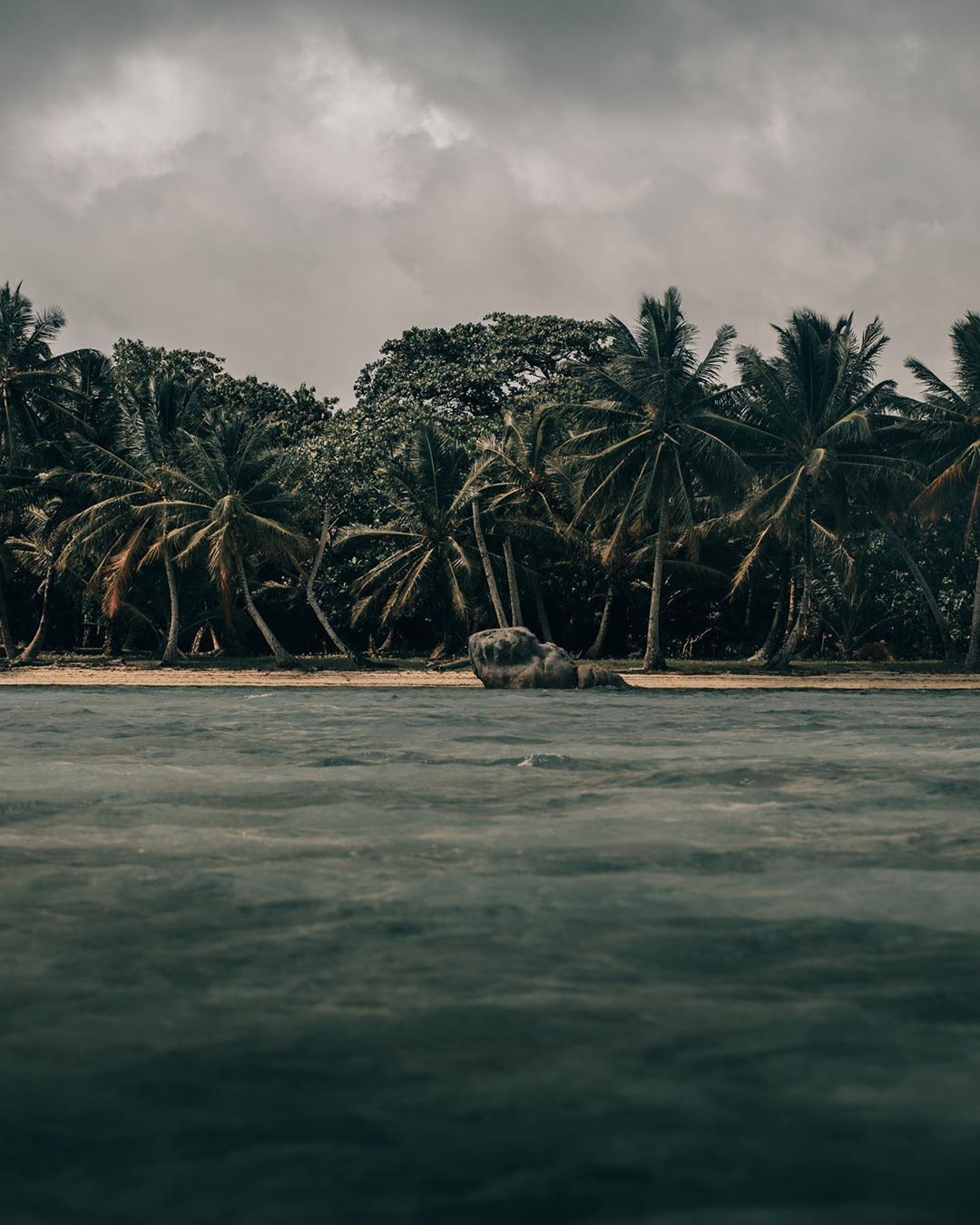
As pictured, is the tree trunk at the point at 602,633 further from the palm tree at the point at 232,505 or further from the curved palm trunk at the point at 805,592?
the palm tree at the point at 232,505

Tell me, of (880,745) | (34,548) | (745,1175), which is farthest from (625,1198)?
(34,548)

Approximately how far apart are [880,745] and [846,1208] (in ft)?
40.7

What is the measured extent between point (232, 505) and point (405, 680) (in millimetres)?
5381

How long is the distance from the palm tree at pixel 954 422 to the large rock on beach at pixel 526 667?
8.68 metres

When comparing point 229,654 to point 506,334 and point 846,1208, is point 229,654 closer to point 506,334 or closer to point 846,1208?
point 506,334

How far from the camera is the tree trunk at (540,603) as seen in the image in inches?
1385

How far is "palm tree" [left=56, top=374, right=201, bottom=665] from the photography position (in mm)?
31812

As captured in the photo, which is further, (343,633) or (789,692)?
(343,633)

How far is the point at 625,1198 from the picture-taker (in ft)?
10.6

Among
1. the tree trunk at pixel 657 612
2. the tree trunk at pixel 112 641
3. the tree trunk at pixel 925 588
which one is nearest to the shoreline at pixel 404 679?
the tree trunk at pixel 657 612

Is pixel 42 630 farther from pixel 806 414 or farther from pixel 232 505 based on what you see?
pixel 806 414

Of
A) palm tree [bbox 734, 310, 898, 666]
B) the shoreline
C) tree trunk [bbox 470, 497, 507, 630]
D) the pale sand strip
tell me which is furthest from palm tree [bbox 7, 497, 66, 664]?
palm tree [bbox 734, 310, 898, 666]

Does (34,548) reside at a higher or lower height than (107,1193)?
higher

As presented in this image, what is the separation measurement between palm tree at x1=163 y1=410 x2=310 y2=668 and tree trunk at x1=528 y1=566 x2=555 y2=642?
6591mm
